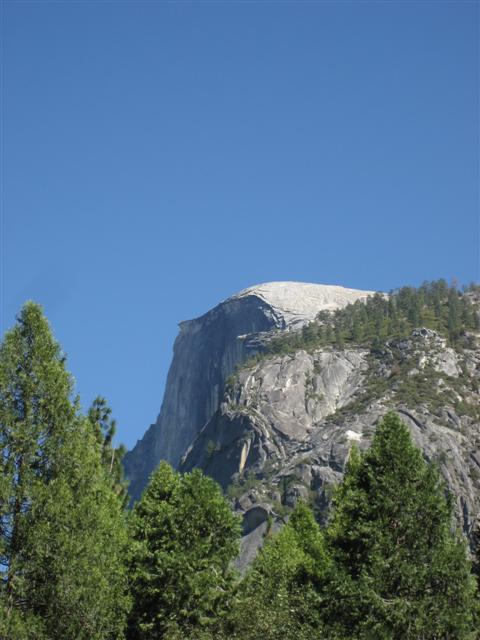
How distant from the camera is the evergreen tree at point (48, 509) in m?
29.4

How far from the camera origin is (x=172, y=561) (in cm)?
4281

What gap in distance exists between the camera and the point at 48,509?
29906 mm

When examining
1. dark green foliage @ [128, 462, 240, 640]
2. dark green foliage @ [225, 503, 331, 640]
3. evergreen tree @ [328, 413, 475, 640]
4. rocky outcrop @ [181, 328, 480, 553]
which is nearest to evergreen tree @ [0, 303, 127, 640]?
dark green foliage @ [225, 503, 331, 640]

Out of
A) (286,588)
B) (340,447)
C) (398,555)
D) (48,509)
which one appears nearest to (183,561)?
(286,588)

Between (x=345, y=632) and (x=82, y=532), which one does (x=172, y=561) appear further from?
(x=82, y=532)

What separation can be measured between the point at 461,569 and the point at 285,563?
1326 centimetres

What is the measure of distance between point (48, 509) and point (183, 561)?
46.6ft

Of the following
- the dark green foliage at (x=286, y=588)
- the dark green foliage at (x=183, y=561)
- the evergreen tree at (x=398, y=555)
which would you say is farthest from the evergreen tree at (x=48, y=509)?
the evergreen tree at (x=398, y=555)

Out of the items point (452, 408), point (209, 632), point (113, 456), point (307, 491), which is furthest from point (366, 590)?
point (452, 408)

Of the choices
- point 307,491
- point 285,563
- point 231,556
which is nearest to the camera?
point 231,556

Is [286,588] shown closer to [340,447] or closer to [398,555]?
[398,555]

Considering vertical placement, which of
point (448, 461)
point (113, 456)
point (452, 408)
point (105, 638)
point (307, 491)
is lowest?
point (105, 638)

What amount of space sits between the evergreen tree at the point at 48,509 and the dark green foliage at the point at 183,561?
869 cm

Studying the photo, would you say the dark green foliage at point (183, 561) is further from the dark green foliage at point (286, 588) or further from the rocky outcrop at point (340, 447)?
the rocky outcrop at point (340, 447)
